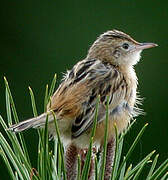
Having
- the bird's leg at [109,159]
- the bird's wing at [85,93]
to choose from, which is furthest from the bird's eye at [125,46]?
the bird's leg at [109,159]

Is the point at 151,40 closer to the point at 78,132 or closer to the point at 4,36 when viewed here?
the point at 4,36

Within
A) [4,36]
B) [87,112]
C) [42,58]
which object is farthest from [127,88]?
[4,36]

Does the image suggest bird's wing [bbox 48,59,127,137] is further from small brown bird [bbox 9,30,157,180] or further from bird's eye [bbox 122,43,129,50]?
bird's eye [bbox 122,43,129,50]

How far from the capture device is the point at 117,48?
3.52m

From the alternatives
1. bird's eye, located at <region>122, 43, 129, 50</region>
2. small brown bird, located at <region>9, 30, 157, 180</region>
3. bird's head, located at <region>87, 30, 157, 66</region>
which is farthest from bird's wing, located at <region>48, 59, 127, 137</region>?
bird's eye, located at <region>122, 43, 129, 50</region>

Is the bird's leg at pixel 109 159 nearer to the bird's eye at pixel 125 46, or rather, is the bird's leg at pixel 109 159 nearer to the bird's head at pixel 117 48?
the bird's head at pixel 117 48

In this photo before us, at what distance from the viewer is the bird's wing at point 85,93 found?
2.91m

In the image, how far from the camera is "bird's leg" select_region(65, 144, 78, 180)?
2.36 meters

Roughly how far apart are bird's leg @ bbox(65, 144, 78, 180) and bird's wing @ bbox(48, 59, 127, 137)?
0.38 m

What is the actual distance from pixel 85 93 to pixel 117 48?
626 mm

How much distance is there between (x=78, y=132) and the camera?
9.43ft

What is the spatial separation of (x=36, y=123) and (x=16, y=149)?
6.3 inches

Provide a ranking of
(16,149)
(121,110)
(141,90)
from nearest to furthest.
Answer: (16,149) < (121,110) < (141,90)

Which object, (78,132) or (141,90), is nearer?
(78,132)
